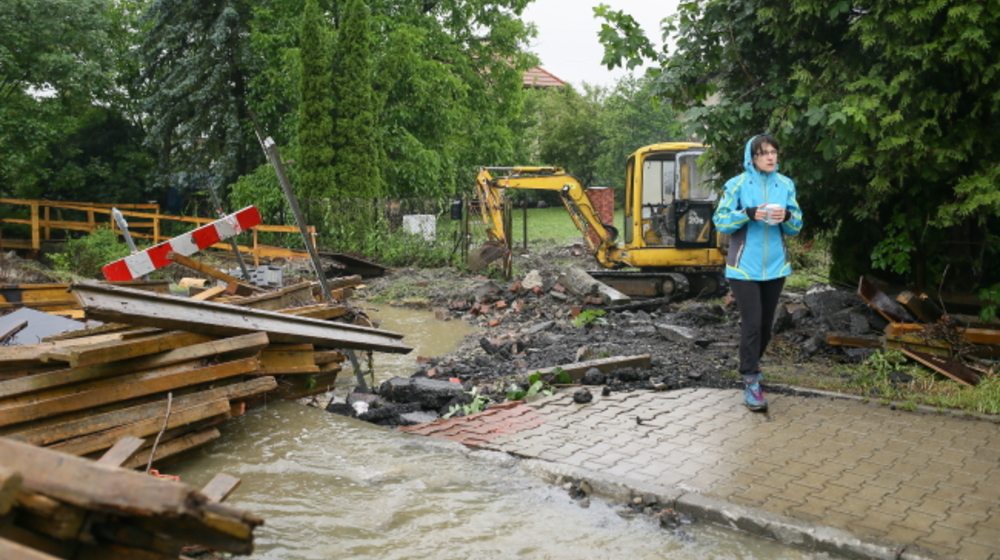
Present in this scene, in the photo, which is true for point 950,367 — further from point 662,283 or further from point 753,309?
point 662,283

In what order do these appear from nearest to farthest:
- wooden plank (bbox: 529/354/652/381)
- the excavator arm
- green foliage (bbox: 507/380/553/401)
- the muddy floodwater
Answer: the muddy floodwater, green foliage (bbox: 507/380/553/401), wooden plank (bbox: 529/354/652/381), the excavator arm

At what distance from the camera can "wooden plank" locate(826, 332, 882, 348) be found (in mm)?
8219

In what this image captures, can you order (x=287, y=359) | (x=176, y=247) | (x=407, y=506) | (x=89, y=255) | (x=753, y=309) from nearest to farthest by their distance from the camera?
(x=407, y=506) → (x=753, y=309) → (x=287, y=359) → (x=176, y=247) → (x=89, y=255)

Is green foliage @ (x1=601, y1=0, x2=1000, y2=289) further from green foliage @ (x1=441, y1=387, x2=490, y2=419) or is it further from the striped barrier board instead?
the striped barrier board

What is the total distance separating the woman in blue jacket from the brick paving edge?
6.85 ft

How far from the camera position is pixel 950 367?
284 inches

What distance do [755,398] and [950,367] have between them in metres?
2.19

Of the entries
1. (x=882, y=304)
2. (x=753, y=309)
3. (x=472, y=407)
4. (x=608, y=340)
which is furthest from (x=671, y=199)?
(x=472, y=407)

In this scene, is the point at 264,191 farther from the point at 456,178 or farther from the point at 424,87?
the point at 456,178

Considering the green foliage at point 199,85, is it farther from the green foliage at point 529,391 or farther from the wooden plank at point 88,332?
the green foliage at point 529,391

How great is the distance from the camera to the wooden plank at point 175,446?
4855 millimetres

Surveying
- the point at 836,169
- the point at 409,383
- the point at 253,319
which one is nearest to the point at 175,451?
the point at 253,319

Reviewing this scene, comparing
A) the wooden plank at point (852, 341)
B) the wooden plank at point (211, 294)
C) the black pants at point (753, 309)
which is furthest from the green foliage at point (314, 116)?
the black pants at point (753, 309)

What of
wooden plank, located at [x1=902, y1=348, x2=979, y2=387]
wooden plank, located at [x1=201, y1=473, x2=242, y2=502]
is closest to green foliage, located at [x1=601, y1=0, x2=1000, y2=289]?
wooden plank, located at [x1=902, y1=348, x2=979, y2=387]
